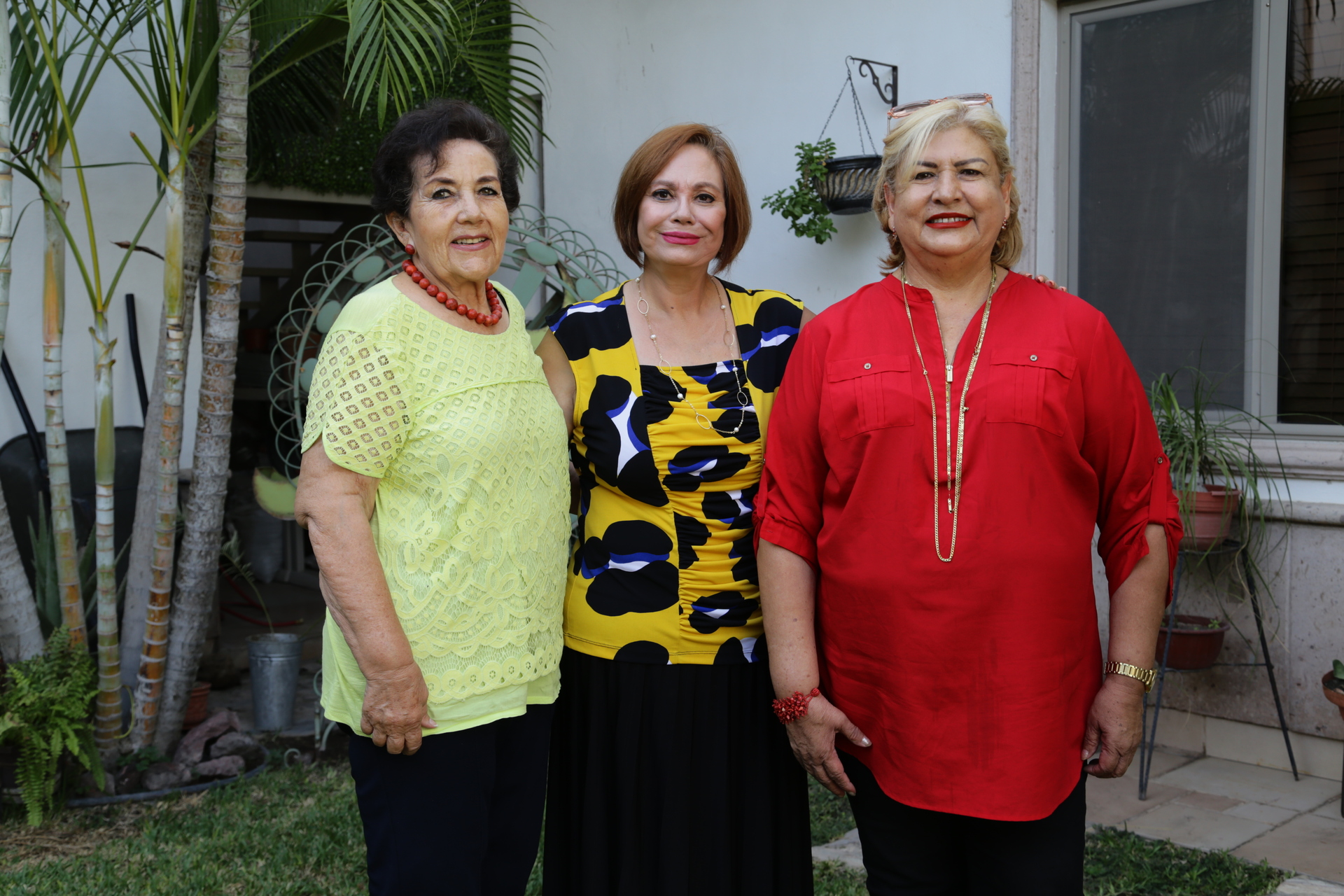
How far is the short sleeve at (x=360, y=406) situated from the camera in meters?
1.67

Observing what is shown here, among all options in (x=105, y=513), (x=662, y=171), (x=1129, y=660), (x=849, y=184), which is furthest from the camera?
(x=849, y=184)

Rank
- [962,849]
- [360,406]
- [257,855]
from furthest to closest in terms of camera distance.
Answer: [257,855], [962,849], [360,406]

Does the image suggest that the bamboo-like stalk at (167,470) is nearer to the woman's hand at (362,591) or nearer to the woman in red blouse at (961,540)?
the woman's hand at (362,591)

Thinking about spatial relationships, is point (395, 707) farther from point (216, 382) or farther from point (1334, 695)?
point (1334, 695)

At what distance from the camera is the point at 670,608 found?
205cm

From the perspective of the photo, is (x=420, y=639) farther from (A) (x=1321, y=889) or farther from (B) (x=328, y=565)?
(A) (x=1321, y=889)

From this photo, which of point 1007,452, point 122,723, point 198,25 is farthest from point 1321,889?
point 198,25

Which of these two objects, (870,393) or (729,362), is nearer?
(870,393)

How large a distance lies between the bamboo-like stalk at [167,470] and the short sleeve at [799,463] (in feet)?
7.66

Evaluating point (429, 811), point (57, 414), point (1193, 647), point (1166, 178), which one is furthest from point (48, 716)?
point (1166, 178)

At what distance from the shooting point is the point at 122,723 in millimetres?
3805

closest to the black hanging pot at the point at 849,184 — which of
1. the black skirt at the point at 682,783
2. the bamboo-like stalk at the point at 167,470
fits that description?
the bamboo-like stalk at the point at 167,470

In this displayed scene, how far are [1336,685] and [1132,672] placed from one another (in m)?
1.95

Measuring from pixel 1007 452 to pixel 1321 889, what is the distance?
1902 mm
